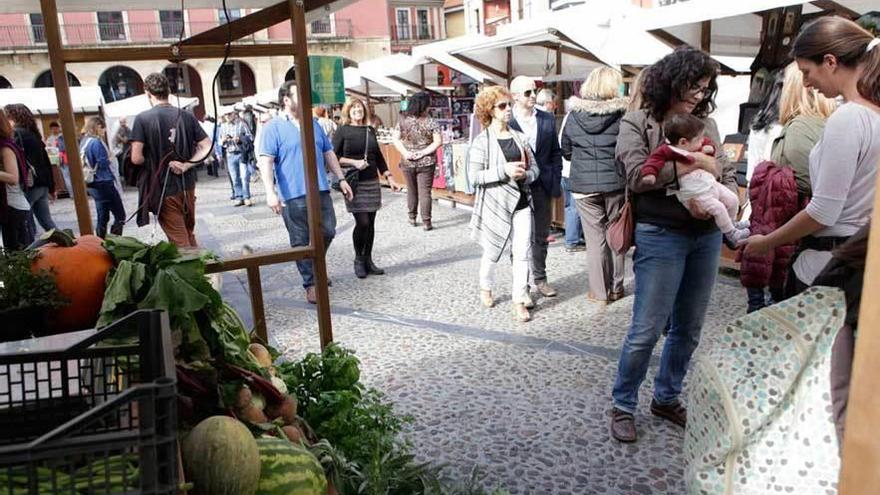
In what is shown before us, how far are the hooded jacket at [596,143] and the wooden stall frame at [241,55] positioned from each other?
3.10 m

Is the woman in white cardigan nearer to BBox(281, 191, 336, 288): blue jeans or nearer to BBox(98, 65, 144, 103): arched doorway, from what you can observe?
BBox(281, 191, 336, 288): blue jeans

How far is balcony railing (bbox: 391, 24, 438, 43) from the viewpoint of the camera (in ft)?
184

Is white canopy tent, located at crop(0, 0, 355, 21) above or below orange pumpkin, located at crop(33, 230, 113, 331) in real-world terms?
above

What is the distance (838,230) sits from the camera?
2.54 m

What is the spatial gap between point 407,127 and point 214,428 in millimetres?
Result: 7573

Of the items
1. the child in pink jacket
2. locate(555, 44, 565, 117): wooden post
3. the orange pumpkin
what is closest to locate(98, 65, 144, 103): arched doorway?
locate(555, 44, 565, 117): wooden post

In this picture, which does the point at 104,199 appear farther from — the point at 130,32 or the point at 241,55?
the point at 130,32

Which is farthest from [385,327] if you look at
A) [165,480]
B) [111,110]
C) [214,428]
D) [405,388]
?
[111,110]

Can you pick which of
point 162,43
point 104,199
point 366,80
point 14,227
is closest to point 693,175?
point 14,227

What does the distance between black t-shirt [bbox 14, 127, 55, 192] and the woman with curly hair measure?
669 cm

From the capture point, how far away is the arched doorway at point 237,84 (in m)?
44.5

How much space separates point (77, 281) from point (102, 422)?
572 millimetres

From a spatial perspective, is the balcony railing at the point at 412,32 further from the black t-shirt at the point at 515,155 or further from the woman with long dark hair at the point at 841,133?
the woman with long dark hair at the point at 841,133

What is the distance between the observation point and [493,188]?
16.9 feet
